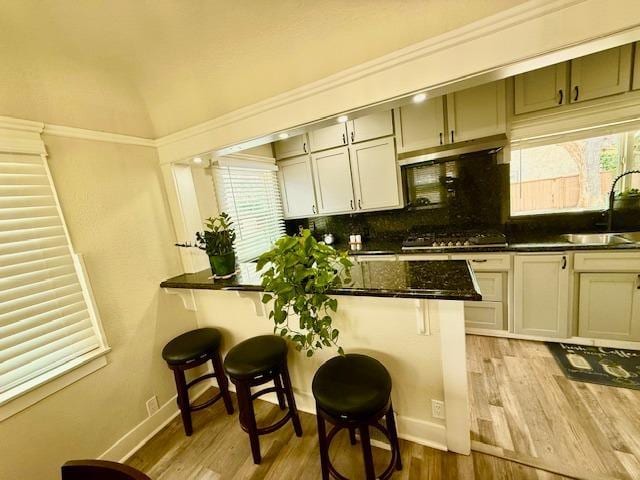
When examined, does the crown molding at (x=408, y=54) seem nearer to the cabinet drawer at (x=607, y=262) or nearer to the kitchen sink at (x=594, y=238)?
the cabinet drawer at (x=607, y=262)

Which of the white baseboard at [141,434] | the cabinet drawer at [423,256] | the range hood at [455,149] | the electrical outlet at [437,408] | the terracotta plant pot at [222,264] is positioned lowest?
the white baseboard at [141,434]

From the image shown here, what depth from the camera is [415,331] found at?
4.58 feet

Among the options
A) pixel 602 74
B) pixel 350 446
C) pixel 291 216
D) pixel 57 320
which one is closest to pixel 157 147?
pixel 57 320

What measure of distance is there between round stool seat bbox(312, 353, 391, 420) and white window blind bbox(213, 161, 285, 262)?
182 cm

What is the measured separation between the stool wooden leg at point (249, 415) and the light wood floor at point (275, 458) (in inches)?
3.2

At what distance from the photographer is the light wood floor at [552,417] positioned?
4.42 ft

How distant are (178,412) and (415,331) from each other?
1976mm

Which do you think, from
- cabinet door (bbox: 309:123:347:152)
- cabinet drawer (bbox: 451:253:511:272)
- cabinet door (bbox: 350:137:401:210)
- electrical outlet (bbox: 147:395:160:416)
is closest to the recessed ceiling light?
cabinet door (bbox: 350:137:401:210)

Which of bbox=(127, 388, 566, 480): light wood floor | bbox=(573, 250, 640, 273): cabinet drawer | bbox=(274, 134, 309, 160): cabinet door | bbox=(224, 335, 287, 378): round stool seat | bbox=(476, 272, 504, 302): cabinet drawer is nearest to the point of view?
bbox=(127, 388, 566, 480): light wood floor

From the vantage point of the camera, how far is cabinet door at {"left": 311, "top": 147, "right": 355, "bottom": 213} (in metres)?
3.00

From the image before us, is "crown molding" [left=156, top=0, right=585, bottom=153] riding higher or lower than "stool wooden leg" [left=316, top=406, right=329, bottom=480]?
higher

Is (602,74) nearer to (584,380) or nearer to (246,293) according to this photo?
(584,380)

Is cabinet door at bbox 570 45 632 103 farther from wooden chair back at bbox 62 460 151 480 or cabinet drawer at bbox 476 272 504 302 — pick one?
wooden chair back at bbox 62 460 151 480

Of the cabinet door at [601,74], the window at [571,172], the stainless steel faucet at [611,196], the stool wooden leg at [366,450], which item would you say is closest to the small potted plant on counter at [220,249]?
the stool wooden leg at [366,450]
